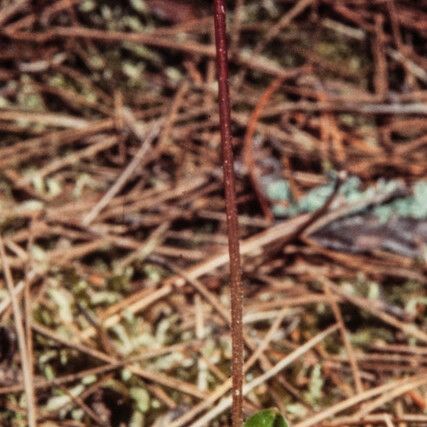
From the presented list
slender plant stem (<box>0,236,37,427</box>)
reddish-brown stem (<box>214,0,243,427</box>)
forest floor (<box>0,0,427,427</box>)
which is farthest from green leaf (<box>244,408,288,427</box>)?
slender plant stem (<box>0,236,37,427</box>)

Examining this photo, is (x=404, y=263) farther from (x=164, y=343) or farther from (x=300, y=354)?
(x=164, y=343)

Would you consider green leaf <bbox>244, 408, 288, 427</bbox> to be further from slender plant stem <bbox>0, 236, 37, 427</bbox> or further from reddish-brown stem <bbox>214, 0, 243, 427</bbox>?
slender plant stem <bbox>0, 236, 37, 427</bbox>

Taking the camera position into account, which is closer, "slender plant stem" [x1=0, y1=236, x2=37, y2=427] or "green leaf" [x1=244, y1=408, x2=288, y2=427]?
"green leaf" [x1=244, y1=408, x2=288, y2=427]

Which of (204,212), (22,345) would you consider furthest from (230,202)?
(204,212)

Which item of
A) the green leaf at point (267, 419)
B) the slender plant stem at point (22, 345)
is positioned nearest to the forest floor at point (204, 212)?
the slender plant stem at point (22, 345)

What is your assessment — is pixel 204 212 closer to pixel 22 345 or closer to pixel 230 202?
pixel 22 345

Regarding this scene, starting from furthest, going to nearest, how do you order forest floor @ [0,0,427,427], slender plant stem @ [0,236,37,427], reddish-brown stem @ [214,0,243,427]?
forest floor @ [0,0,427,427], slender plant stem @ [0,236,37,427], reddish-brown stem @ [214,0,243,427]

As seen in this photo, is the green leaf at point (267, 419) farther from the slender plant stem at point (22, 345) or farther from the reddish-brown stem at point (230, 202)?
the slender plant stem at point (22, 345)
